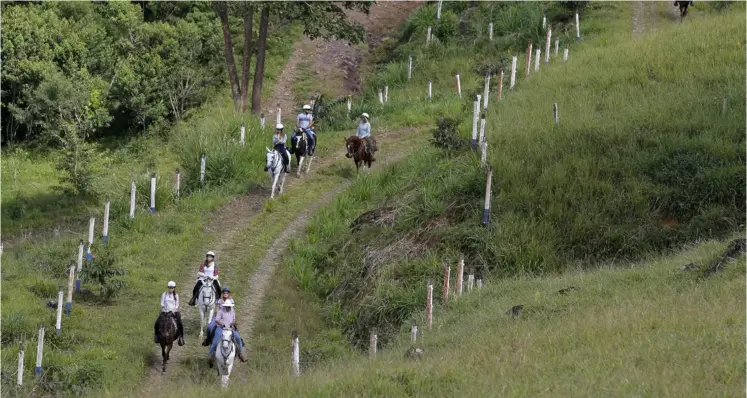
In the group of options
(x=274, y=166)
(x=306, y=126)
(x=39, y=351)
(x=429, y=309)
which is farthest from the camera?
(x=306, y=126)

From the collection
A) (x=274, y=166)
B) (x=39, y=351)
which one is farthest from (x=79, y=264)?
(x=274, y=166)

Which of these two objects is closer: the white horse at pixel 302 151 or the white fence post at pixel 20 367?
the white fence post at pixel 20 367

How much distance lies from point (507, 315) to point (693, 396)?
21.5 feet

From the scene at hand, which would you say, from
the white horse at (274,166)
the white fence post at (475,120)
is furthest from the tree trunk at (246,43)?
the white fence post at (475,120)

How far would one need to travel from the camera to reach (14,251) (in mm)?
30031

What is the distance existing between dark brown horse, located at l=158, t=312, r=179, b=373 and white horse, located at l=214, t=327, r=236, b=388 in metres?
1.54

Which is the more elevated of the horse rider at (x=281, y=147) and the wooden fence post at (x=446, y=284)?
the horse rider at (x=281, y=147)

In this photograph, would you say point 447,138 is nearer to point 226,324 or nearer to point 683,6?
point 226,324

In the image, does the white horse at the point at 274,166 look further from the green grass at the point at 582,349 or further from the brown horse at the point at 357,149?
the green grass at the point at 582,349

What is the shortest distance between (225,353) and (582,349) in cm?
670

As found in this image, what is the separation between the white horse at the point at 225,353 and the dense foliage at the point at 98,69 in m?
21.7

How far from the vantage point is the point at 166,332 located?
21.9m

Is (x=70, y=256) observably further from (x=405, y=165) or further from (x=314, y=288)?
(x=405, y=165)

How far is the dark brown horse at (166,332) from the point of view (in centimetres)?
2192
